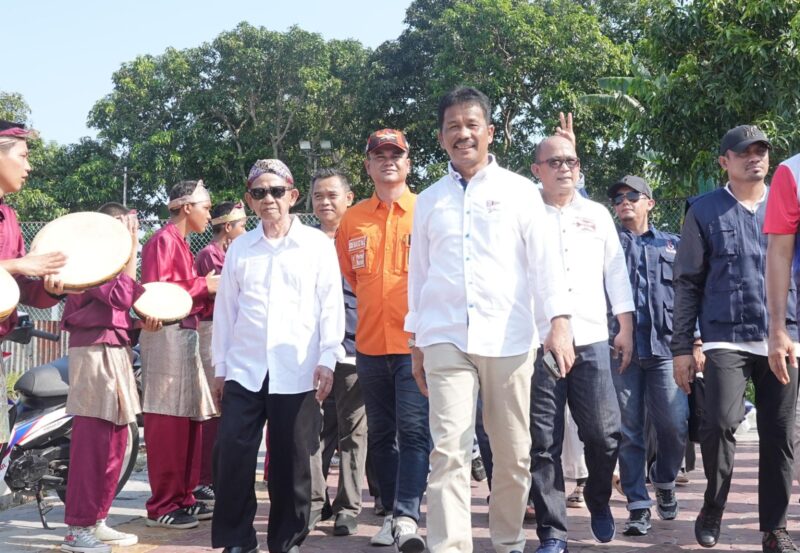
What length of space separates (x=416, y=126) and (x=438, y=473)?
2921 cm

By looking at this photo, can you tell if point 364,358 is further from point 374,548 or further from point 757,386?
point 757,386

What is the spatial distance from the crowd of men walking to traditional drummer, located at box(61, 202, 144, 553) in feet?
0.04

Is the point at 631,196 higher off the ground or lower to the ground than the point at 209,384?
higher

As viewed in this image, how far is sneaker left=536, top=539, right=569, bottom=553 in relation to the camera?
14.9 ft

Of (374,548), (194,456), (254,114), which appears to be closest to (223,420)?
(374,548)

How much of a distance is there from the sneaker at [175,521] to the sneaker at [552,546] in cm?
229

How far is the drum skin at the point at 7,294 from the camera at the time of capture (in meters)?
3.76

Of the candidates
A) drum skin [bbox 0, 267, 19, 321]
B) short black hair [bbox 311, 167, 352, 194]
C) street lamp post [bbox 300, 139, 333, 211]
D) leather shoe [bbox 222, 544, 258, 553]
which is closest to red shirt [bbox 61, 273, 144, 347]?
drum skin [bbox 0, 267, 19, 321]

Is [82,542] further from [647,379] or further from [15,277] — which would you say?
[647,379]

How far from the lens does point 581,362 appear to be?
15.6ft

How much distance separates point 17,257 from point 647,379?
3698 millimetres

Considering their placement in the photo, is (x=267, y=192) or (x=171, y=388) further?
(x=171, y=388)

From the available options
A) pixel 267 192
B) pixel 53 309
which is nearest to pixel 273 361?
pixel 267 192

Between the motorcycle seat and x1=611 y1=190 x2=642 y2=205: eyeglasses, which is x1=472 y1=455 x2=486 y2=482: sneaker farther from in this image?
the motorcycle seat
